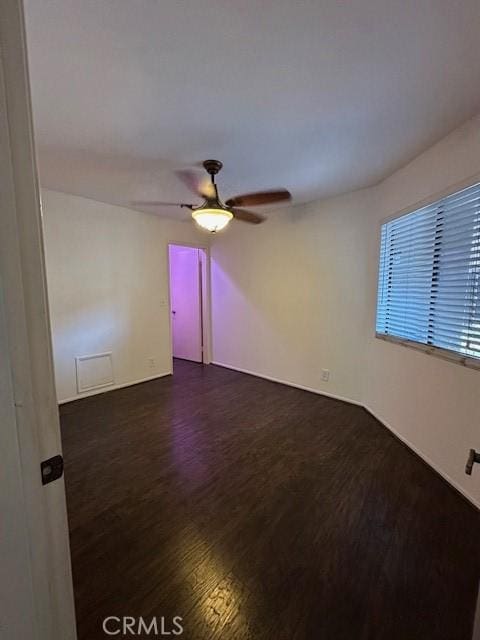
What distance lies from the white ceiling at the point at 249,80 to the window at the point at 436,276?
0.56 m

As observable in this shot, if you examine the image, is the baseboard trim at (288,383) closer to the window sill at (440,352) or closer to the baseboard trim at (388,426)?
the baseboard trim at (388,426)

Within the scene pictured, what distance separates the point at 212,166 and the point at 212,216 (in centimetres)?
49

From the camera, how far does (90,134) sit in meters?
2.04

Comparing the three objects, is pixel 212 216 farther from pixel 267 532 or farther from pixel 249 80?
pixel 267 532

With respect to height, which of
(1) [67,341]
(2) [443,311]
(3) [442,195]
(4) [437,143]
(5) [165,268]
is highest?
(4) [437,143]

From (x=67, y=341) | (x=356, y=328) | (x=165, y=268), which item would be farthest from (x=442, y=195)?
(x=67, y=341)

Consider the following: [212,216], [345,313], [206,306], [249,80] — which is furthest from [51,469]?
[206,306]

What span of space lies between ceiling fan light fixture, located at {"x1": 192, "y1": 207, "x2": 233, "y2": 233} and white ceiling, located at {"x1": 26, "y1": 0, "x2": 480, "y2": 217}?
1.50ft

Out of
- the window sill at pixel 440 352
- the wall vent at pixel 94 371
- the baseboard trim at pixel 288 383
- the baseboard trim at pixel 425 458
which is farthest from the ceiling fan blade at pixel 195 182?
the baseboard trim at pixel 425 458

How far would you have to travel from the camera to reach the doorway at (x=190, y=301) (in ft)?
16.5

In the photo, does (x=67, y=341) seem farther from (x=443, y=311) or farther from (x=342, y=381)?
(x=443, y=311)

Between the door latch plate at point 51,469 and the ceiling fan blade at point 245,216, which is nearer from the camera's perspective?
the door latch plate at point 51,469

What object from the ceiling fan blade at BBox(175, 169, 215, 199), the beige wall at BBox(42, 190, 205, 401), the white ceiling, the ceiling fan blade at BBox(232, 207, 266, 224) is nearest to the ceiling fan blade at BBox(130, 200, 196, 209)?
the beige wall at BBox(42, 190, 205, 401)

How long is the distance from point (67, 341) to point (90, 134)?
2.32 metres
